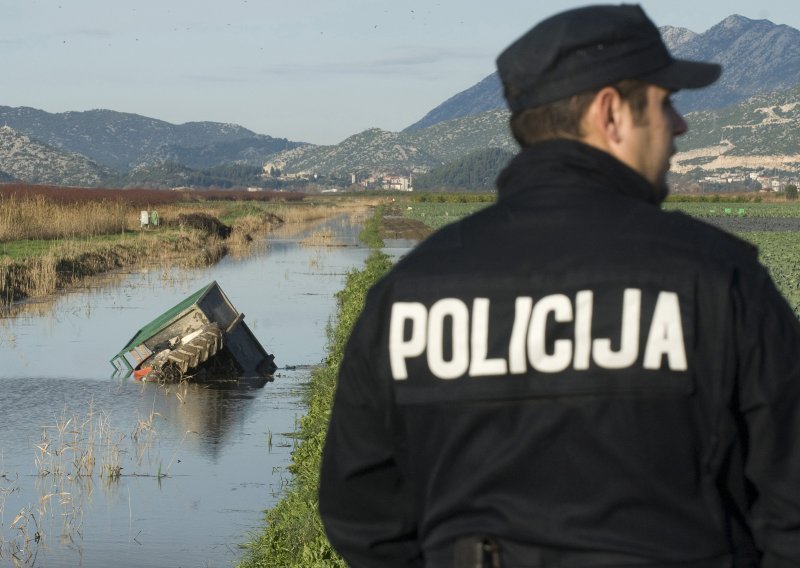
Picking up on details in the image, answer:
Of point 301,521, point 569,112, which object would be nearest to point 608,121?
point 569,112

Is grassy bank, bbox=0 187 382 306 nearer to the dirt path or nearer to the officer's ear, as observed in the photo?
the dirt path

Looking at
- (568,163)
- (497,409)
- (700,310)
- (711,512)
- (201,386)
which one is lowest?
(201,386)

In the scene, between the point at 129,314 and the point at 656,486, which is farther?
the point at 129,314

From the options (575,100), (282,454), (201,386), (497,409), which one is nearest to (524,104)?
(575,100)

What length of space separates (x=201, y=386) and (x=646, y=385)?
595 inches

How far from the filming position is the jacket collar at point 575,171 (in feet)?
8.05

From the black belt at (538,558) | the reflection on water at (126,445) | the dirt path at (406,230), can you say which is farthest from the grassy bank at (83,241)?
the black belt at (538,558)

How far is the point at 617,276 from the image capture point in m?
2.39

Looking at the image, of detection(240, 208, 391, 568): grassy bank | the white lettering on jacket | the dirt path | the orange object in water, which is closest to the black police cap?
the white lettering on jacket

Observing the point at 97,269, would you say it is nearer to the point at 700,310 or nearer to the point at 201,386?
the point at 201,386

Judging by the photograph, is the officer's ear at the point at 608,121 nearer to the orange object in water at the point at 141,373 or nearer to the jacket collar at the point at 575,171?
the jacket collar at the point at 575,171

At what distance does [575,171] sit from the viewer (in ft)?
8.10

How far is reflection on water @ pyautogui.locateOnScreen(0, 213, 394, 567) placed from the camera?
982 centimetres

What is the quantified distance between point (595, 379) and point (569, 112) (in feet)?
1.70
